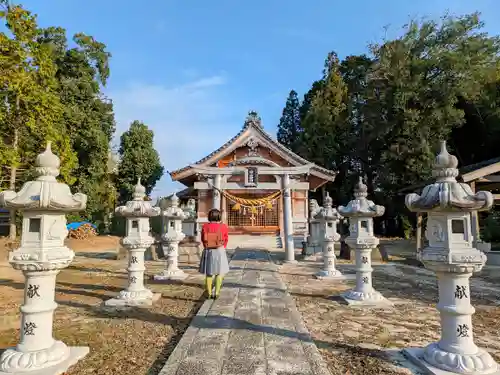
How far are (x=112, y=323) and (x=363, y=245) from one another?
467 centimetres

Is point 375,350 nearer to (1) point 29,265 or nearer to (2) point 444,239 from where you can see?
(2) point 444,239

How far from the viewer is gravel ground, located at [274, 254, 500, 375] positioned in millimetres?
3785

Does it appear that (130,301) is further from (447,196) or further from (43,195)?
(447,196)

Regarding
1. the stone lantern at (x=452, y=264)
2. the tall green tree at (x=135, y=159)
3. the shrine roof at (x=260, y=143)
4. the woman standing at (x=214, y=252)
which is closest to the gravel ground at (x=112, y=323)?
the woman standing at (x=214, y=252)

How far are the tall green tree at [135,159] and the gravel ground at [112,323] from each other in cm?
1841

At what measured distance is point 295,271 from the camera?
10.3 meters

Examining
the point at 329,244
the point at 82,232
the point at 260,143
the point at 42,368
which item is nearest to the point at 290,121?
the point at 260,143

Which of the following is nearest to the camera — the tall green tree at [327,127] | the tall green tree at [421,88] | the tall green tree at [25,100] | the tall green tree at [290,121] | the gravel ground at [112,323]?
the gravel ground at [112,323]

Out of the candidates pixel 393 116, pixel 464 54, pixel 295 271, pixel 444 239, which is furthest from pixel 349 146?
pixel 444 239

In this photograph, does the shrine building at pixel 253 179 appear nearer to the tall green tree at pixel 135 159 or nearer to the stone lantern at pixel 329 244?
the stone lantern at pixel 329 244

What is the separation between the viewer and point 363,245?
21.2ft

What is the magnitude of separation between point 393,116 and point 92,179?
22796mm

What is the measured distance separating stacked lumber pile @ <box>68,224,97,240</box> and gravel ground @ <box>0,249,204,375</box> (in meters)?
13.2

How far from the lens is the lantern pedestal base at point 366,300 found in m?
6.14
